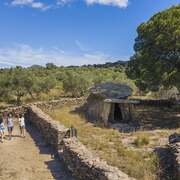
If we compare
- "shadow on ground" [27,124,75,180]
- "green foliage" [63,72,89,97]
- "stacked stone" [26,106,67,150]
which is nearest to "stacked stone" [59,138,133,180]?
"shadow on ground" [27,124,75,180]

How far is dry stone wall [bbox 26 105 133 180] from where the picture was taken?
35.6 feet

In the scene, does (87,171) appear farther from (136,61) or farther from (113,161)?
(136,61)

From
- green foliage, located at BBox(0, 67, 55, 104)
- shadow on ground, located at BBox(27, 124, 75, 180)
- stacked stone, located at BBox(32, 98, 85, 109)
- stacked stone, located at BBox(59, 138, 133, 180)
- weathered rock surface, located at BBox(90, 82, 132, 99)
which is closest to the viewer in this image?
stacked stone, located at BBox(59, 138, 133, 180)

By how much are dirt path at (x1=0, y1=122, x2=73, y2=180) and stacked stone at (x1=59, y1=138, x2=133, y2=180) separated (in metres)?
0.52

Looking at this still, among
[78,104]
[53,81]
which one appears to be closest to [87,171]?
[78,104]

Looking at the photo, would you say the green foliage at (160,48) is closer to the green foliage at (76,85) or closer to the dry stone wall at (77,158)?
the dry stone wall at (77,158)

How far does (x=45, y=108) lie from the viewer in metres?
32.8

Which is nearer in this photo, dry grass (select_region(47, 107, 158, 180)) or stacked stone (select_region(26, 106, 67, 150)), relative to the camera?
dry grass (select_region(47, 107, 158, 180))

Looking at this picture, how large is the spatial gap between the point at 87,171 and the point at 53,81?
41172 millimetres

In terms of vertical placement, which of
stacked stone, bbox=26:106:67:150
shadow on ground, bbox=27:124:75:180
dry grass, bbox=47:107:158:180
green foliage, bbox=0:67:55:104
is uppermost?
green foliage, bbox=0:67:55:104

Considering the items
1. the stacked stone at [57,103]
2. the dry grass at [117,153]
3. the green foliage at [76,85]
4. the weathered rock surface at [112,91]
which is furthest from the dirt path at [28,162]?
the green foliage at [76,85]

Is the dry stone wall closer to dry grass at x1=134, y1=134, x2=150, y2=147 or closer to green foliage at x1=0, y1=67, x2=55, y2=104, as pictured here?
dry grass at x1=134, y1=134, x2=150, y2=147

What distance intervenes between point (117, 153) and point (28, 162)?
3664 mm

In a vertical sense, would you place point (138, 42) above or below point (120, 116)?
above
